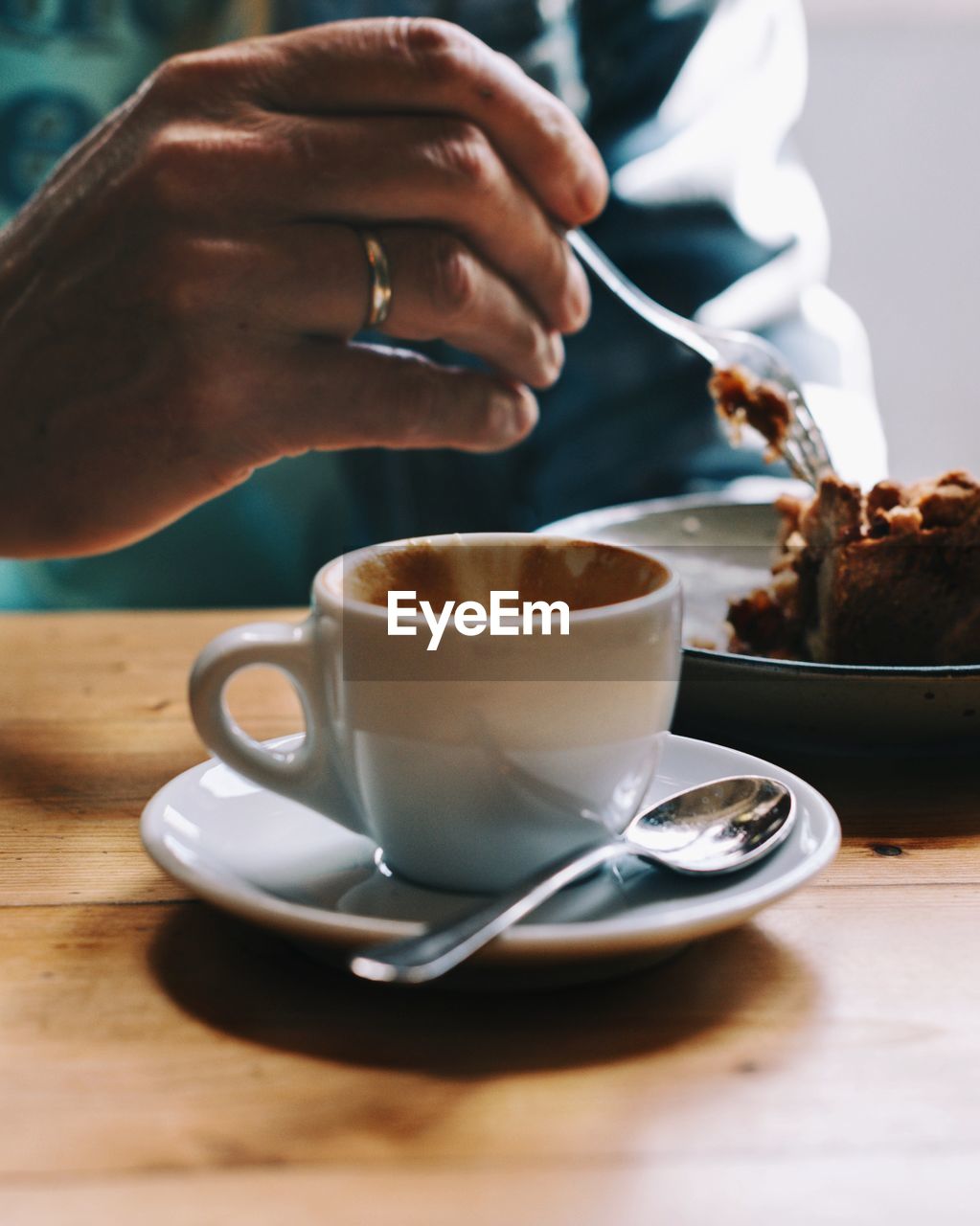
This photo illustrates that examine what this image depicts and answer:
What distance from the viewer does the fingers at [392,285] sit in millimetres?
683

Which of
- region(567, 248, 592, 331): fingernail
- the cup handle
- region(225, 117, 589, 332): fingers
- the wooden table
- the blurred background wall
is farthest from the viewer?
the blurred background wall

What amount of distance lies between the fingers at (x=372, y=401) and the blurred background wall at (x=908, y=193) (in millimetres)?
1332

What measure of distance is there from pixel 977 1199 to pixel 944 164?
1.98 m

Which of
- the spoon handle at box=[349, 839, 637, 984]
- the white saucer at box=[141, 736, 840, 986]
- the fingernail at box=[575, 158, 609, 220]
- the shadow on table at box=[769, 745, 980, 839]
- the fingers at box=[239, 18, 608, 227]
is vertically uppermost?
the fingers at box=[239, 18, 608, 227]

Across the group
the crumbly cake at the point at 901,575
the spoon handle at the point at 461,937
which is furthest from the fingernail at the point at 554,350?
the spoon handle at the point at 461,937

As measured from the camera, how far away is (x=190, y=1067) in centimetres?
32

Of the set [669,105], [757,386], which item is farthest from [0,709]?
[669,105]

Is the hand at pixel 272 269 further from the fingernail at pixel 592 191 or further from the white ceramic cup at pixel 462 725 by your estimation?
the white ceramic cup at pixel 462 725

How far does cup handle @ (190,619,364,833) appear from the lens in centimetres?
40

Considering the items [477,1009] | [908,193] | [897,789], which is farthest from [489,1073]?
[908,193]

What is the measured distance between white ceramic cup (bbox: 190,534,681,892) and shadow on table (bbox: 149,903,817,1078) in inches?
2.0

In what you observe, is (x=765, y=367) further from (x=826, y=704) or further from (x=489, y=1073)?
(x=489, y=1073)

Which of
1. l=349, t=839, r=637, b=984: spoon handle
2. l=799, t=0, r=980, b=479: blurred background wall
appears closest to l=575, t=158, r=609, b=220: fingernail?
l=349, t=839, r=637, b=984: spoon handle

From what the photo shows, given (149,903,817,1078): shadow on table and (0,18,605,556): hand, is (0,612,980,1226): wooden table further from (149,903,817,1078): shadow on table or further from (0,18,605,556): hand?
(0,18,605,556): hand
